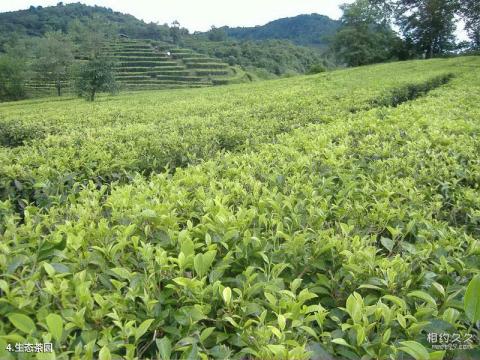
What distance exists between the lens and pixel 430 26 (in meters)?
43.1

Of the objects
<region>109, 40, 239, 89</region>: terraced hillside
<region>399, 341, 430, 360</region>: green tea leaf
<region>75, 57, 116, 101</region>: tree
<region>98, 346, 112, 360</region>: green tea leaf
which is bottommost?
<region>98, 346, 112, 360</region>: green tea leaf

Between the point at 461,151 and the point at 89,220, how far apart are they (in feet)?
12.0

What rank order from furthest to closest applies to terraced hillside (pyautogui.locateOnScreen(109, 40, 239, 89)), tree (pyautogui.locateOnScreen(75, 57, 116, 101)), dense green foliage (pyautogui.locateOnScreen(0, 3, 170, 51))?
dense green foliage (pyautogui.locateOnScreen(0, 3, 170, 51))
terraced hillside (pyautogui.locateOnScreen(109, 40, 239, 89))
tree (pyautogui.locateOnScreen(75, 57, 116, 101))

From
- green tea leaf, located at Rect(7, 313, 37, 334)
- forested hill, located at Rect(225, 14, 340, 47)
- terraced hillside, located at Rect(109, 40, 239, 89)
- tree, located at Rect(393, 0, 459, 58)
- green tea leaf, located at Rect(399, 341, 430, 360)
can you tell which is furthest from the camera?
forested hill, located at Rect(225, 14, 340, 47)

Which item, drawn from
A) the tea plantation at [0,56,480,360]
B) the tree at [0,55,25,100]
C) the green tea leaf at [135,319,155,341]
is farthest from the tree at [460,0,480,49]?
the tree at [0,55,25,100]

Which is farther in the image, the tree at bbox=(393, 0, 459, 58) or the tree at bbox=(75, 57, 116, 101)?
the tree at bbox=(393, 0, 459, 58)

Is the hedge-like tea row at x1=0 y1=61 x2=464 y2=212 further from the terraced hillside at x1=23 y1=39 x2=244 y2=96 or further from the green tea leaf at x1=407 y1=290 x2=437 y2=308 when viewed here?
the terraced hillside at x1=23 y1=39 x2=244 y2=96

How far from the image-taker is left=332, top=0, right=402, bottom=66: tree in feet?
150

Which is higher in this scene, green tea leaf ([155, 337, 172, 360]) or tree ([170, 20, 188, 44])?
tree ([170, 20, 188, 44])

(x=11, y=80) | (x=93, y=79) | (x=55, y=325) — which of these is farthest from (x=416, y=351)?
(x=11, y=80)

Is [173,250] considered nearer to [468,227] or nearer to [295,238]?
[295,238]

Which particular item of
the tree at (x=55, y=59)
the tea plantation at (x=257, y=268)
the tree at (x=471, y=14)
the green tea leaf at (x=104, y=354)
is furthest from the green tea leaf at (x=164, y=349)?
the tree at (x=55, y=59)

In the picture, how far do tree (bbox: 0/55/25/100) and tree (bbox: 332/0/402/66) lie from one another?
50120mm

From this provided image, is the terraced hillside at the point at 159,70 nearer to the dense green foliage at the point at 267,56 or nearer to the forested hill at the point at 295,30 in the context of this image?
the dense green foliage at the point at 267,56
